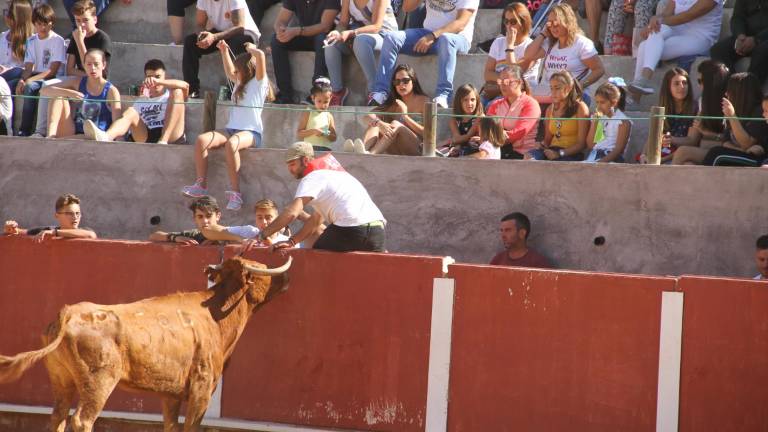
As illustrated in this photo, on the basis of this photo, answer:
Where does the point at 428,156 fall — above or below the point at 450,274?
above

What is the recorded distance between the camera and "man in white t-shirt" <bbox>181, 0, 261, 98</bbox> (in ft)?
40.3

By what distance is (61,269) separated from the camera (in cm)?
986

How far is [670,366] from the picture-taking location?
8930 mm

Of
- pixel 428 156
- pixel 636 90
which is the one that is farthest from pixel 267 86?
pixel 636 90

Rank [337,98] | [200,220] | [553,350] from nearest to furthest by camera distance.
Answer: [553,350], [200,220], [337,98]

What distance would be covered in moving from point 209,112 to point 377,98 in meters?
1.51

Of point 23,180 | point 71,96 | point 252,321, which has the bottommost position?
point 252,321

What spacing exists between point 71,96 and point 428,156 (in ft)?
10.6

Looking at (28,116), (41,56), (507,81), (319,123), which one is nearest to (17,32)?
(41,56)

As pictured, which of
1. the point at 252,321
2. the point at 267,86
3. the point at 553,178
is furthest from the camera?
the point at 267,86

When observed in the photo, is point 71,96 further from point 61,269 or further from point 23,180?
point 61,269

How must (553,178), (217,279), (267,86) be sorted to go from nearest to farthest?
(217,279) → (553,178) → (267,86)

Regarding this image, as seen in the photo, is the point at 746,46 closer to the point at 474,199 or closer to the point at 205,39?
the point at 474,199

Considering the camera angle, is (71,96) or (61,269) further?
(71,96)
